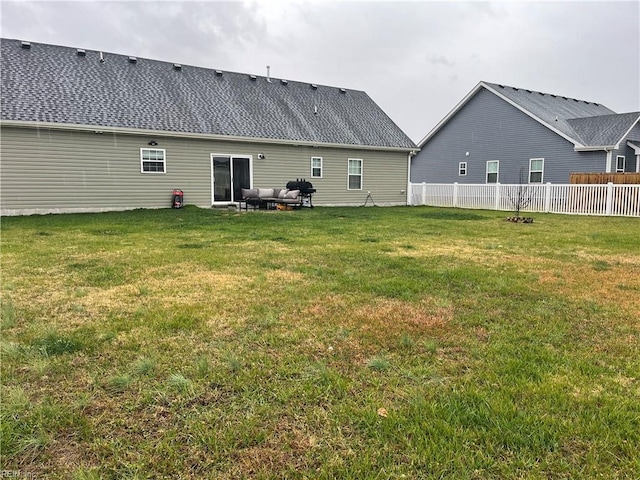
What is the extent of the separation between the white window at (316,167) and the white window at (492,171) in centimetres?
994

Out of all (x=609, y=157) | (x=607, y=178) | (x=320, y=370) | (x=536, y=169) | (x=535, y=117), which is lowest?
(x=320, y=370)

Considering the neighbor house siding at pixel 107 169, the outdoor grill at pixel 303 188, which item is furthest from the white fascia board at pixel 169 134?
the outdoor grill at pixel 303 188

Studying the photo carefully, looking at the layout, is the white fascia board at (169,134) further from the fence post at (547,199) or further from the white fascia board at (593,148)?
the white fascia board at (593,148)

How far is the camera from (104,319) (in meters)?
3.37

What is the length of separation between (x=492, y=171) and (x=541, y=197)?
20.8 ft

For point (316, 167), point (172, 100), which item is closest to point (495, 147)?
point (316, 167)

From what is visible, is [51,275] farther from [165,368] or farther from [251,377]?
[251,377]

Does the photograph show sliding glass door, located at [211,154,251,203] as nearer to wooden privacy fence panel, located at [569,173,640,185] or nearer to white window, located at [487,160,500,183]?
wooden privacy fence panel, located at [569,173,640,185]

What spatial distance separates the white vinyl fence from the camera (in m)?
13.3

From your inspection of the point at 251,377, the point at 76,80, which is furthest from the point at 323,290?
the point at 76,80

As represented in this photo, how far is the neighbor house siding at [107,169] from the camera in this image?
12227mm

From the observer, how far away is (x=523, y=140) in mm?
20047

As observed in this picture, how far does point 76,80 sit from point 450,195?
Answer: 51.0 ft

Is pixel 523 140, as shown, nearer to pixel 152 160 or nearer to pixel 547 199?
pixel 547 199
